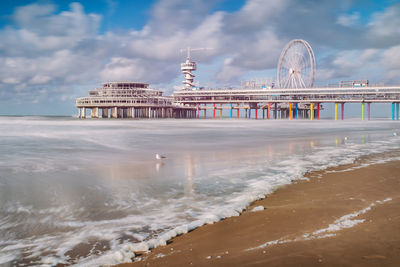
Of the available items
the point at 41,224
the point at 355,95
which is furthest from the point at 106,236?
the point at 355,95

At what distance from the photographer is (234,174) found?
7523 mm

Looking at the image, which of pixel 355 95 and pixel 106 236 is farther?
pixel 355 95

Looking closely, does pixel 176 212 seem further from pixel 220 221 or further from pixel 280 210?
pixel 280 210

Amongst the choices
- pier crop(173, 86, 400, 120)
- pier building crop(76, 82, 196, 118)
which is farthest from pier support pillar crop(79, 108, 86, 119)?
pier crop(173, 86, 400, 120)

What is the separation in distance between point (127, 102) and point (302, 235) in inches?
4070

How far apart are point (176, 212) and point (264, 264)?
2.10 metres

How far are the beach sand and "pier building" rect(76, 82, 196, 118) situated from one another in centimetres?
9699

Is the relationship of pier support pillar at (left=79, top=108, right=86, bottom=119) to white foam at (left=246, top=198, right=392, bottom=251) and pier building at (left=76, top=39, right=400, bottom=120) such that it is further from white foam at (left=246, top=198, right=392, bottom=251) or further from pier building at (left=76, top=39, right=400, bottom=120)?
white foam at (left=246, top=198, right=392, bottom=251)

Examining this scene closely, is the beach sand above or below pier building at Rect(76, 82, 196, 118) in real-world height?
below

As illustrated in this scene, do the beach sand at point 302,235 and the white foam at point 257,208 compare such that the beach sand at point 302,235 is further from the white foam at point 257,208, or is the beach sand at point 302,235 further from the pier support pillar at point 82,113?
the pier support pillar at point 82,113

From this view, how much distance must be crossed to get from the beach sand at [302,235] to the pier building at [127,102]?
97.0 metres

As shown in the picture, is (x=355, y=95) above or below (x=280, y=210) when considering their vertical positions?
above

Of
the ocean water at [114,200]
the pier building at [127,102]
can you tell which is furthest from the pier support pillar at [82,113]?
the ocean water at [114,200]

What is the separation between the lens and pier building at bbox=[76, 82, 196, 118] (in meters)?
102
